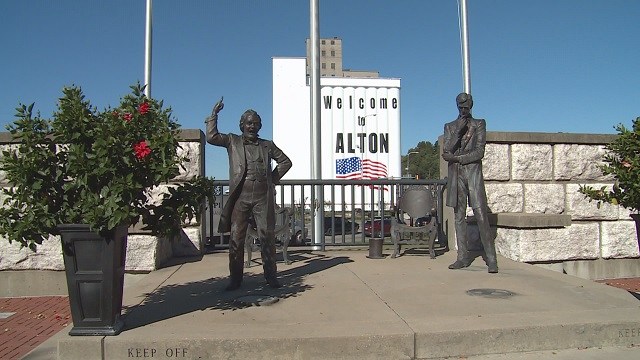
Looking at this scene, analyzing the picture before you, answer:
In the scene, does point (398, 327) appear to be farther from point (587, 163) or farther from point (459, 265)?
point (587, 163)

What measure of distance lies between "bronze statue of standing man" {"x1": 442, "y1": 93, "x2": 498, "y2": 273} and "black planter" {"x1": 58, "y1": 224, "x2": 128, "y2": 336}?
461 cm

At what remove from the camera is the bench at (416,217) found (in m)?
7.84

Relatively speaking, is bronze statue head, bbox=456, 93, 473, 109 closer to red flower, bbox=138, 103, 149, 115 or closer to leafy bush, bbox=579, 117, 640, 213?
leafy bush, bbox=579, 117, 640, 213

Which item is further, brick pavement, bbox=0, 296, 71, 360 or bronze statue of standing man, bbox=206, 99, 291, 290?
bronze statue of standing man, bbox=206, 99, 291, 290

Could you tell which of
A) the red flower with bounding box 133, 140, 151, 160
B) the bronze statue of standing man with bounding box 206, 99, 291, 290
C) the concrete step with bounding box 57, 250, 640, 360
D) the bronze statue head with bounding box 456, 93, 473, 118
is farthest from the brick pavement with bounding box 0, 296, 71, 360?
the bronze statue head with bounding box 456, 93, 473, 118

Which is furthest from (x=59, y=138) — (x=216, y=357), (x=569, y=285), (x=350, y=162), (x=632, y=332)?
(x=350, y=162)

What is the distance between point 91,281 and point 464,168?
194 inches

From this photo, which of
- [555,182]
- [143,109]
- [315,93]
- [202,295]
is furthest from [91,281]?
[315,93]

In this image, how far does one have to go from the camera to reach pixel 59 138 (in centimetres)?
389

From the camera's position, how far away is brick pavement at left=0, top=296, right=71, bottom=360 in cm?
465

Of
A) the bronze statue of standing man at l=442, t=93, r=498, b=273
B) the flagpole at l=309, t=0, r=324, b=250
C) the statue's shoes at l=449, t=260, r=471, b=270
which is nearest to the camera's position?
the bronze statue of standing man at l=442, t=93, r=498, b=273

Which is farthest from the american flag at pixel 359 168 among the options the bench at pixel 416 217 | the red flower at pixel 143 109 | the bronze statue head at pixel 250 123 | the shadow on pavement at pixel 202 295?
the red flower at pixel 143 109

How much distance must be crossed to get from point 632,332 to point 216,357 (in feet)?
11.2

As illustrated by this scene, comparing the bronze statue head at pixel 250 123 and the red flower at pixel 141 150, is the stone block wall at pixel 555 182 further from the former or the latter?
the red flower at pixel 141 150
